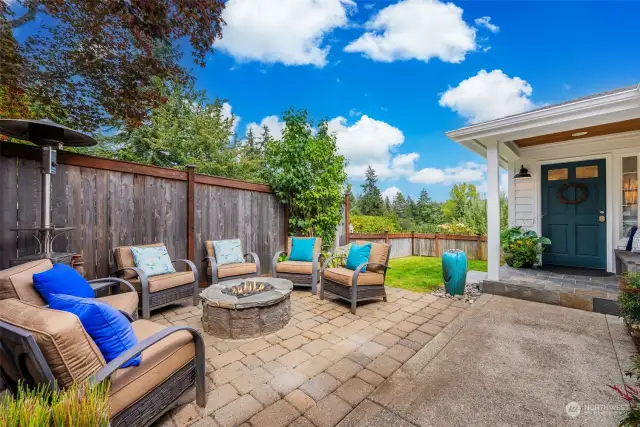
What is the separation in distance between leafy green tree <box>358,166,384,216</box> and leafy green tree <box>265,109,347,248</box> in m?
15.1

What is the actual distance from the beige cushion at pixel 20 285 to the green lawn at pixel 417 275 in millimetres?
4383

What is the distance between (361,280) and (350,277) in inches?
6.0

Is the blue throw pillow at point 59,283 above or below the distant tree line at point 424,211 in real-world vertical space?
below

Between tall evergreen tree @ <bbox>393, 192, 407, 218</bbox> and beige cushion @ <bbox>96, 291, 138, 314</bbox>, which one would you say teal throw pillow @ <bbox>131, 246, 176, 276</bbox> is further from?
tall evergreen tree @ <bbox>393, 192, 407, 218</bbox>

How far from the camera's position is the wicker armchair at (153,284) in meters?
3.13

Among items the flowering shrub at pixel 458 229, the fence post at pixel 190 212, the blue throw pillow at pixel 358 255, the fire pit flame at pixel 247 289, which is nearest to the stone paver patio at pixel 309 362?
the fire pit flame at pixel 247 289

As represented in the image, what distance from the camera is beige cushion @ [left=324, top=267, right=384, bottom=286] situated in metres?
3.51

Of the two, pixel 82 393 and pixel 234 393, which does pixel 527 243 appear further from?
pixel 82 393

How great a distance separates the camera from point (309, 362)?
228cm

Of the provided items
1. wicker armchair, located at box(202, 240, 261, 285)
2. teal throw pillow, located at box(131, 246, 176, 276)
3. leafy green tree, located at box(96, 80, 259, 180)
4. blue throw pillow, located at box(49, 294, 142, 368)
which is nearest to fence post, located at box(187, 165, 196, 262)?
wicker armchair, located at box(202, 240, 261, 285)

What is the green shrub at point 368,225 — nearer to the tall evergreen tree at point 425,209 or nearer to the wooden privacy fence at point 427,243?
the wooden privacy fence at point 427,243

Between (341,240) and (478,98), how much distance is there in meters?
6.16

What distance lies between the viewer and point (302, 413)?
1688 mm

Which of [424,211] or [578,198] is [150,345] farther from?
[424,211]
